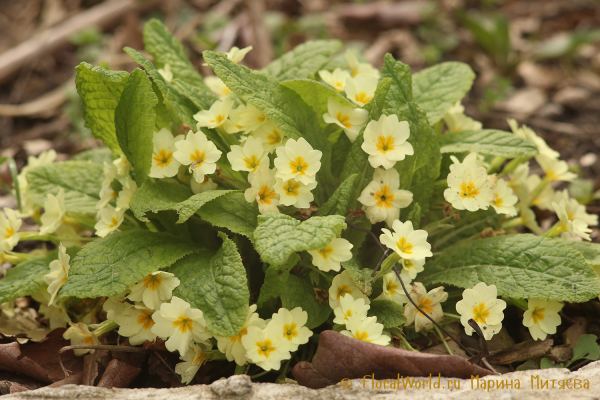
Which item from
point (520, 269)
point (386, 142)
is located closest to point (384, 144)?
point (386, 142)

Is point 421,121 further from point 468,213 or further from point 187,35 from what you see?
point 187,35

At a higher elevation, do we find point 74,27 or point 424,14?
point 74,27

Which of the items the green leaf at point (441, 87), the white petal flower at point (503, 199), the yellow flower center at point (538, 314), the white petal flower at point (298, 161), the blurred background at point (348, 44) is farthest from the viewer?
the blurred background at point (348, 44)

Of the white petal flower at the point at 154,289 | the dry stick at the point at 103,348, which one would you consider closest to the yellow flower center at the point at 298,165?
the white petal flower at the point at 154,289

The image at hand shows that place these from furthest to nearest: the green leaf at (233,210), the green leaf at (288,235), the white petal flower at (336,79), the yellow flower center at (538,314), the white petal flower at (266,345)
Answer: the white petal flower at (336,79)
the yellow flower center at (538,314)
the green leaf at (233,210)
the white petal flower at (266,345)
the green leaf at (288,235)

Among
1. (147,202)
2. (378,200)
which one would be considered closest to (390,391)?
(378,200)

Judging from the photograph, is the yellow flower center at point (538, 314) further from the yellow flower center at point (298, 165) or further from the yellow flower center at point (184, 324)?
the yellow flower center at point (184, 324)

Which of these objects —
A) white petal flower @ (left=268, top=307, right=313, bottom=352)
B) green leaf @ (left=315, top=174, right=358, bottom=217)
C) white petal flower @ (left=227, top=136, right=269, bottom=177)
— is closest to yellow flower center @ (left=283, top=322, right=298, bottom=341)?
white petal flower @ (left=268, top=307, right=313, bottom=352)
